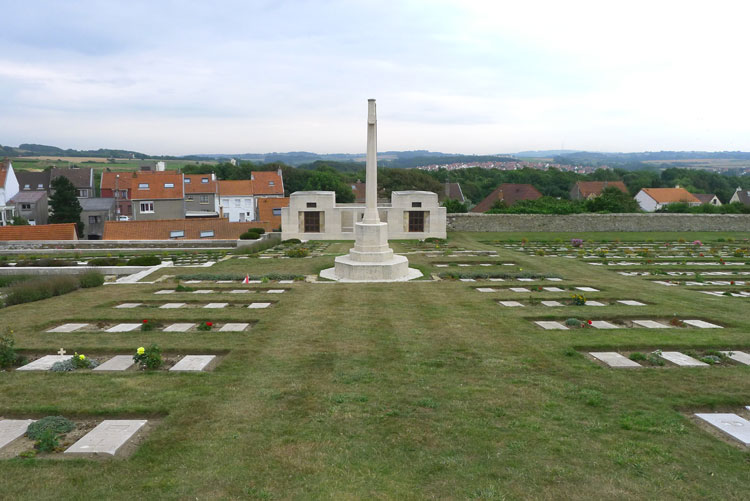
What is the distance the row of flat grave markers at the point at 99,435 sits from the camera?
18.3 ft

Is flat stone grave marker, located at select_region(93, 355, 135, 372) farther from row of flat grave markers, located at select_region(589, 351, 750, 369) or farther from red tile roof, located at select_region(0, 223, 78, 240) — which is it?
red tile roof, located at select_region(0, 223, 78, 240)

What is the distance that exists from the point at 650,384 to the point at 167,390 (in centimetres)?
760

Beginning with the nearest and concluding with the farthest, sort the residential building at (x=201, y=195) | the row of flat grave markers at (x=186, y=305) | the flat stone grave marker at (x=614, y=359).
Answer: the flat stone grave marker at (x=614, y=359)
the row of flat grave markers at (x=186, y=305)
the residential building at (x=201, y=195)

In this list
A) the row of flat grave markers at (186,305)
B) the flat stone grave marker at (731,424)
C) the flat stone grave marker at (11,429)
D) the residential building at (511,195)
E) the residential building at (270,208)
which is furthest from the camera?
the residential building at (511,195)

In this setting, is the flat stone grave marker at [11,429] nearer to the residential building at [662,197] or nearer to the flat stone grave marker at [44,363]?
the flat stone grave marker at [44,363]

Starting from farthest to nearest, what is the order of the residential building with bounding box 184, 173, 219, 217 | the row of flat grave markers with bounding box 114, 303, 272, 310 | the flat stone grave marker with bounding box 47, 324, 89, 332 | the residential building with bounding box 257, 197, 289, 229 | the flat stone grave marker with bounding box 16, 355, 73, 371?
the residential building with bounding box 184, 173, 219, 217 → the residential building with bounding box 257, 197, 289, 229 → the row of flat grave markers with bounding box 114, 303, 272, 310 → the flat stone grave marker with bounding box 47, 324, 89, 332 → the flat stone grave marker with bounding box 16, 355, 73, 371

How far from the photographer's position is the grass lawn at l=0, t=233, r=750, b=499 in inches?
196

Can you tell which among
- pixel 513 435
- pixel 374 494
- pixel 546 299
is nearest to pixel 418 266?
pixel 546 299

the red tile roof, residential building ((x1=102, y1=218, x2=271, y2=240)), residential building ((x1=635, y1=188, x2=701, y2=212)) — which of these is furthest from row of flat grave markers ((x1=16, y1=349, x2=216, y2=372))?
residential building ((x1=635, y1=188, x2=701, y2=212))

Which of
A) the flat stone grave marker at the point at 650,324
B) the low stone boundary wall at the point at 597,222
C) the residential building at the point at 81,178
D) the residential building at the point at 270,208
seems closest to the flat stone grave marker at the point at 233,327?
the flat stone grave marker at the point at 650,324

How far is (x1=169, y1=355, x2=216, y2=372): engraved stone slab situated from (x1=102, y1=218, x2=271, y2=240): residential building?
29.3 meters

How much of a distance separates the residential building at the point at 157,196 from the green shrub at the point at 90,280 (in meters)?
42.3

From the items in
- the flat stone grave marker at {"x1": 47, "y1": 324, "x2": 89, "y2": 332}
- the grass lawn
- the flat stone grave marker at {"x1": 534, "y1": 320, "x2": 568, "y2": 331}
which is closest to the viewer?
the grass lawn

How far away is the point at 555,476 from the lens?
201 inches
